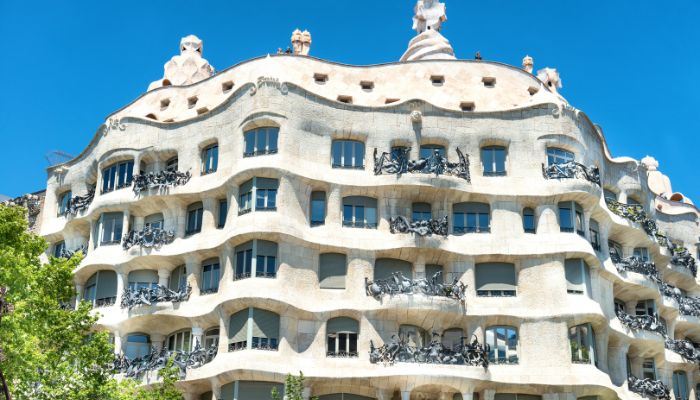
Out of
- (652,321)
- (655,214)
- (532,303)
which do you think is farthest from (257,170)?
(655,214)

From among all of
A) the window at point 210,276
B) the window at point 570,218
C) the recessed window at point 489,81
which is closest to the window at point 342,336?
the window at point 210,276

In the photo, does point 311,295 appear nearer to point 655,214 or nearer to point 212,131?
point 212,131

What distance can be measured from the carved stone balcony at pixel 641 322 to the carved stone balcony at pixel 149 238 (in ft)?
69.7

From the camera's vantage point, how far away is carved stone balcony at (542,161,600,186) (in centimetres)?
5459

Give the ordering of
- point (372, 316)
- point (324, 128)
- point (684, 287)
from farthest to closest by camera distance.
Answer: point (684, 287) → point (324, 128) → point (372, 316)

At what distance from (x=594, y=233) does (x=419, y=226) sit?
9.08 meters

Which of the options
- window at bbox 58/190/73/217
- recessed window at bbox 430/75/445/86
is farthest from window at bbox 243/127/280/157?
window at bbox 58/190/73/217

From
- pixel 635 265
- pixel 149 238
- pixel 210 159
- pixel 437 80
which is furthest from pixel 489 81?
pixel 149 238

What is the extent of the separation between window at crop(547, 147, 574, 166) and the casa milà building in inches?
3.1

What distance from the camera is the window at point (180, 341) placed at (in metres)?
53.1

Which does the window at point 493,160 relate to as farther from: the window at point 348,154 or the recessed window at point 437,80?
the window at point 348,154

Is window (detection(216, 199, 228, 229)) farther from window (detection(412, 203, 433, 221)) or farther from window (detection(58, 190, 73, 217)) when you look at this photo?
window (detection(58, 190, 73, 217))

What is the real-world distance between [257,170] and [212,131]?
4.72 metres

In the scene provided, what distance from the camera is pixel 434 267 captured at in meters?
53.7
